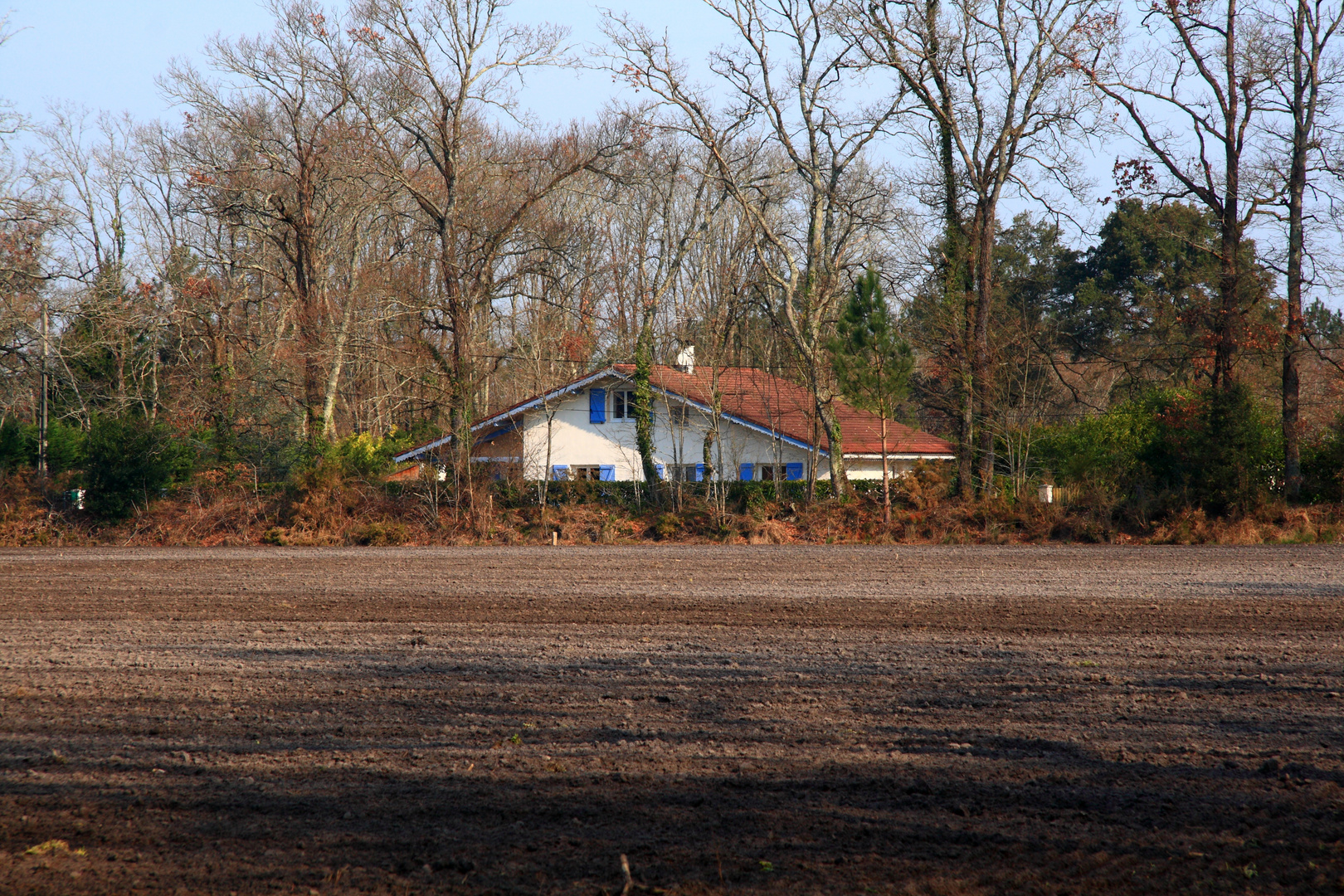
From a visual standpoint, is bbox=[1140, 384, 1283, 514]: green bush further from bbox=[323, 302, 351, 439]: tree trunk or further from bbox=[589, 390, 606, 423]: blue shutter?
bbox=[323, 302, 351, 439]: tree trunk

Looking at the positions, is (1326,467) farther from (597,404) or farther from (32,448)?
(32,448)

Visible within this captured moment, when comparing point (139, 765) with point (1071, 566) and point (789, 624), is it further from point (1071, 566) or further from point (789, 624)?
point (1071, 566)

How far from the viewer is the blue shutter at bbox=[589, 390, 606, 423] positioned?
96.7 ft

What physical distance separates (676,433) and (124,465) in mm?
14662

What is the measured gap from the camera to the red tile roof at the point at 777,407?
92.1 ft

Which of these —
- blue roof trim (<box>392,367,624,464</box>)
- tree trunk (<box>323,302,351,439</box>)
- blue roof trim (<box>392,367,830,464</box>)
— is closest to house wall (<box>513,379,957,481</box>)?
blue roof trim (<box>392,367,830,464</box>)

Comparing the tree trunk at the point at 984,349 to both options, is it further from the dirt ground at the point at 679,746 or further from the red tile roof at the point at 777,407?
the dirt ground at the point at 679,746

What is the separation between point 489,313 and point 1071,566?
20701mm

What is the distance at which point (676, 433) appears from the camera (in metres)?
28.3

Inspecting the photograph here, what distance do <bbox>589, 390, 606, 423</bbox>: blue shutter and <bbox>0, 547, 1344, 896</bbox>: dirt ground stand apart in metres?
17.8

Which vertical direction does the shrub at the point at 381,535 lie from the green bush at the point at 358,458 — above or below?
below

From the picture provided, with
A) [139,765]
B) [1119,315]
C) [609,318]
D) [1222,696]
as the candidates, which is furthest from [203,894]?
[1119,315]

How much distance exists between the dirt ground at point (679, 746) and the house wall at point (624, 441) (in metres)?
16.5

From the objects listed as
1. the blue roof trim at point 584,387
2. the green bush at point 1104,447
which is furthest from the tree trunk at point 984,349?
the blue roof trim at point 584,387
